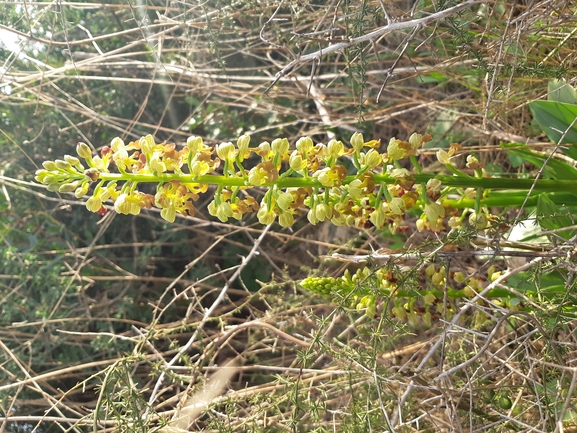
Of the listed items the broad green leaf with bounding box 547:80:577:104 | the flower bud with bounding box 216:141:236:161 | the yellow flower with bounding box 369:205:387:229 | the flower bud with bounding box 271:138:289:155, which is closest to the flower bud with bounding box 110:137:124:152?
the flower bud with bounding box 216:141:236:161

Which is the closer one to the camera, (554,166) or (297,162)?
(297,162)

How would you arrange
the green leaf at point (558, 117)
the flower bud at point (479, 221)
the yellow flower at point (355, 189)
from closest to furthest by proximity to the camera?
1. the yellow flower at point (355, 189)
2. the flower bud at point (479, 221)
3. the green leaf at point (558, 117)

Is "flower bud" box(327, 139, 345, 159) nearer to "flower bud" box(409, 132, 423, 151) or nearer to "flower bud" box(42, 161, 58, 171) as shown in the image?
"flower bud" box(409, 132, 423, 151)

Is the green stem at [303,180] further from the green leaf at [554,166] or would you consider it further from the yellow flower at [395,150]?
the green leaf at [554,166]

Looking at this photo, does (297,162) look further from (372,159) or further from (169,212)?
(169,212)

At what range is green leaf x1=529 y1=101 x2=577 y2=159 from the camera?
1.54m

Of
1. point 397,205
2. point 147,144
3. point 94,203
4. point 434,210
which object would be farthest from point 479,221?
point 94,203

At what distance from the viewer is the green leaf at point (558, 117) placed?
1543 mm

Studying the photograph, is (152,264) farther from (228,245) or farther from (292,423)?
(292,423)

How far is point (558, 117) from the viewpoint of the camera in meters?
1.59

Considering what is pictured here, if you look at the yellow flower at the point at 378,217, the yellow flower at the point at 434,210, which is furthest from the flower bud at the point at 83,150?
the yellow flower at the point at 434,210

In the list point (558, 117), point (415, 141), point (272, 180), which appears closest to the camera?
point (272, 180)

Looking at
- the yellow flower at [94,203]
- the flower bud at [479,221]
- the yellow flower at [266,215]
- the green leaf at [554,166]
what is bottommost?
the green leaf at [554,166]

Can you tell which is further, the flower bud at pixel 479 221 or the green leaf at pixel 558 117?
the green leaf at pixel 558 117
